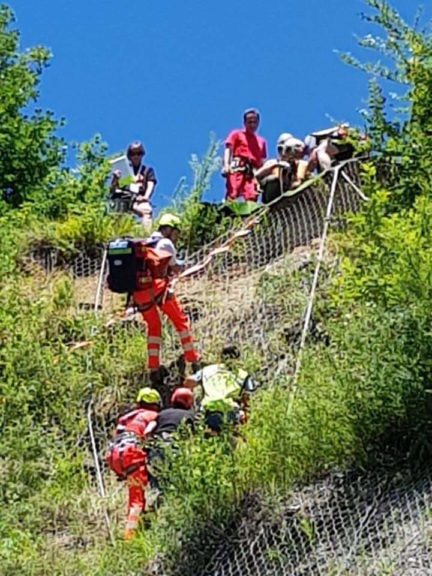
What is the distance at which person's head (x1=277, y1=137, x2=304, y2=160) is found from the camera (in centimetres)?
1386

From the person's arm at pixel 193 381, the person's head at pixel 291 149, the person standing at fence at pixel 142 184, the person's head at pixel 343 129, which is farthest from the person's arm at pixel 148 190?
the person's arm at pixel 193 381

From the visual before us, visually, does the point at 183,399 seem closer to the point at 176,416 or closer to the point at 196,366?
the point at 176,416

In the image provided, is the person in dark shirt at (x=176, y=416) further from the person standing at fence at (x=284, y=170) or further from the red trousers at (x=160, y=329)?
the person standing at fence at (x=284, y=170)

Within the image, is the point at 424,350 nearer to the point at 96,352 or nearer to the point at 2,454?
the point at 2,454

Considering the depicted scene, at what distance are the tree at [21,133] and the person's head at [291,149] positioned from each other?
7271 mm

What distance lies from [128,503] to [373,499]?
2.09 meters

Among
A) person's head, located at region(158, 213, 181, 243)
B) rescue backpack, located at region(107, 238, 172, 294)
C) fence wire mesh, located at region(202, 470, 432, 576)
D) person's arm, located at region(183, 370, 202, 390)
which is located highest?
person's head, located at region(158, 213, 181, 243)

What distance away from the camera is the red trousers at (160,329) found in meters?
11.7

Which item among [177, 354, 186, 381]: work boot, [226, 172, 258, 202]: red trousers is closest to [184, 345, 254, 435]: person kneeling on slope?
[177, 354, 186, 381]: work boot

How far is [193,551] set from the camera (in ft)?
29.1

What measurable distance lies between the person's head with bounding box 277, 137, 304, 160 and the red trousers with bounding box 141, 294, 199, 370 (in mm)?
2711

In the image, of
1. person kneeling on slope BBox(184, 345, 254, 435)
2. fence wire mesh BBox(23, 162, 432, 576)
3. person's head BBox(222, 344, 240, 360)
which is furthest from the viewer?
person's head BBox(222, 344, 240, 360)

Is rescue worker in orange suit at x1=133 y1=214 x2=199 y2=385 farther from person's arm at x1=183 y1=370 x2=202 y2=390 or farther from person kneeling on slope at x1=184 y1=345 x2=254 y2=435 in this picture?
person kneeling on slope at x1=184 y1=345 x2=254 y2=435

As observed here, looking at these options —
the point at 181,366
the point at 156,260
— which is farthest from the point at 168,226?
the point at 181,366
